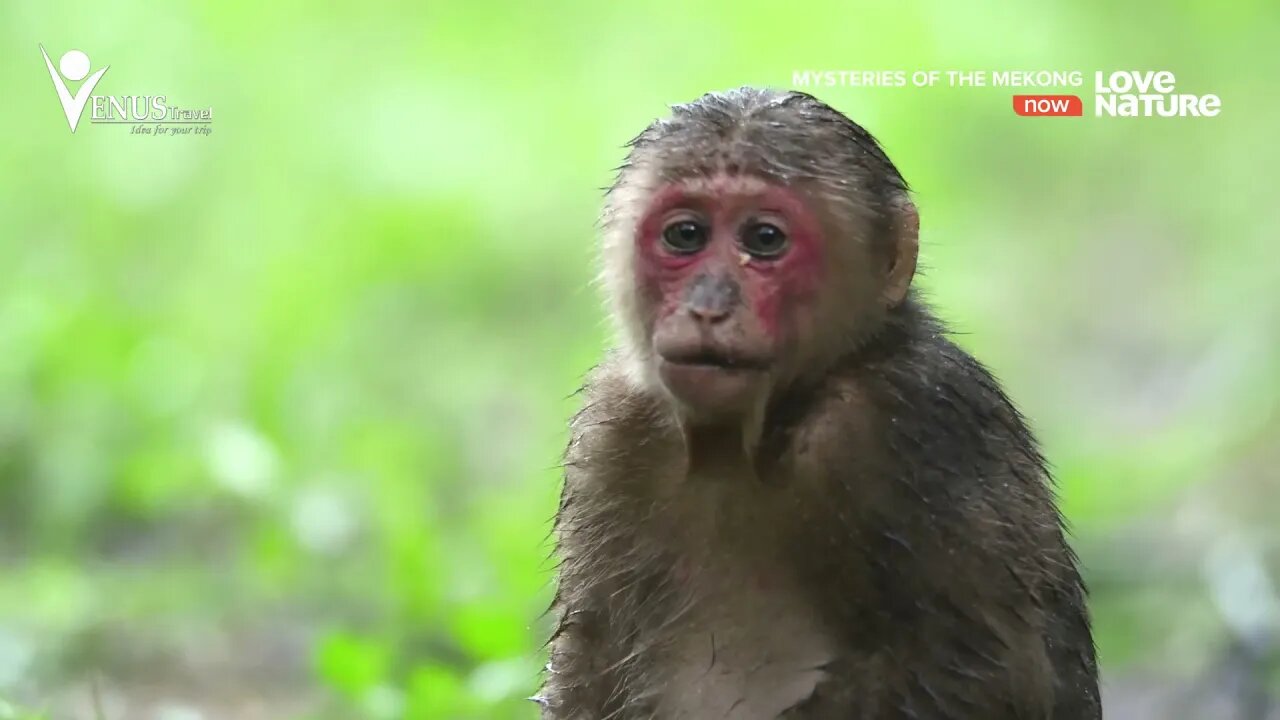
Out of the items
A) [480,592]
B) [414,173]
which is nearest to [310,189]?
[414,173]

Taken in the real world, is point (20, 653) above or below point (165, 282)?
below

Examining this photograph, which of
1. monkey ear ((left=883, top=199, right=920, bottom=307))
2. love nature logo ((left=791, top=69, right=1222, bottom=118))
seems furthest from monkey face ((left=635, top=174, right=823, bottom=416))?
love nature logo ((left=791, top=69, right=1222, bottom=118))

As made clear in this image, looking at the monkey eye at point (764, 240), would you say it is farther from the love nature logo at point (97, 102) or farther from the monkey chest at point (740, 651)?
the love nature logo at point (97, 102)

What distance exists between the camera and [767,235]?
11.3ft

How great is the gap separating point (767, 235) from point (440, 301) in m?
3.43

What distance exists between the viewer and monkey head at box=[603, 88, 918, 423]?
3.35 meters

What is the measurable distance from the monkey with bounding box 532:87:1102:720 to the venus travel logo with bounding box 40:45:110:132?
8.27ft

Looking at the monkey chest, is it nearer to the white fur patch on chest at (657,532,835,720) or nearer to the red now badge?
the white fur patch on chest at (657,532,835,720)

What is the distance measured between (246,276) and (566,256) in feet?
4.15

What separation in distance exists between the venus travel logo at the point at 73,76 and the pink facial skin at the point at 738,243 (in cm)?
279

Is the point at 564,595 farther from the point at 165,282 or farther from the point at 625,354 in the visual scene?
the point at 165,282

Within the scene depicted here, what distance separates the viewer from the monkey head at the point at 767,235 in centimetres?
335

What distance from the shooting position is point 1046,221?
6.29m

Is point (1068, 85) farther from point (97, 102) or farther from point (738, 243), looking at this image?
point (97, 102)
